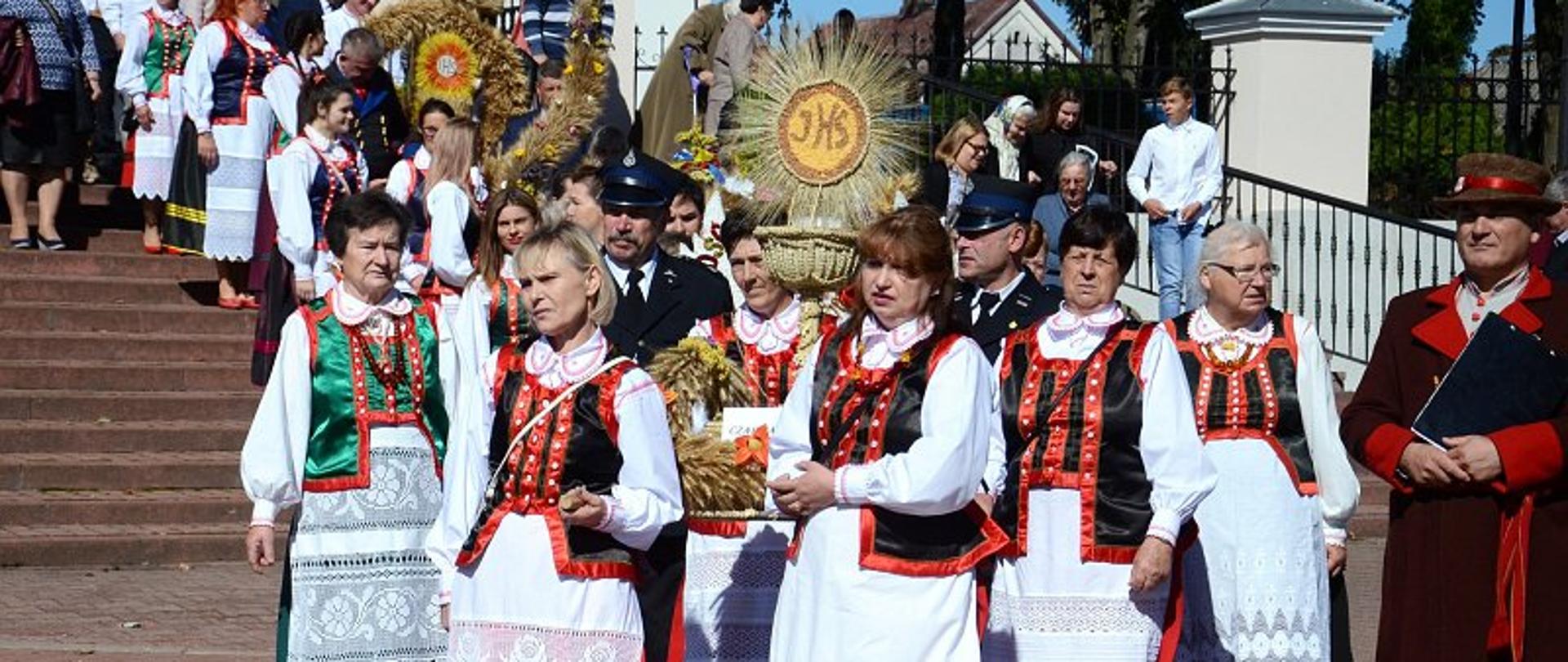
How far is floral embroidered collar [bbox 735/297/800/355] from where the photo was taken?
854cm

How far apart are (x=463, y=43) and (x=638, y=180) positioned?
22.4 feet

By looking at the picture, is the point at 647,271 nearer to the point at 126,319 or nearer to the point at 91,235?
the point at 126,319

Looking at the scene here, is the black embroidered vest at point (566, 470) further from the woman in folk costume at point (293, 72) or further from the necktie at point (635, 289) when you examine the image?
the woman in folk costume at point (293, 72)

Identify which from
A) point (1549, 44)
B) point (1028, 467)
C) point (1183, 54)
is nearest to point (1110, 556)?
point (1028, 467)

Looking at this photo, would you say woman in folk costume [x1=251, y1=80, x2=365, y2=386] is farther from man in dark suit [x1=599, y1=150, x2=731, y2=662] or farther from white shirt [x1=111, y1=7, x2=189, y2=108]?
man in dark suit [x1=599, y1=150, x2=731, y2=662]

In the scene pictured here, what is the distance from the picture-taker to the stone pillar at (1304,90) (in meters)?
18.7

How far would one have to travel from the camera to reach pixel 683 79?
61.0 feet

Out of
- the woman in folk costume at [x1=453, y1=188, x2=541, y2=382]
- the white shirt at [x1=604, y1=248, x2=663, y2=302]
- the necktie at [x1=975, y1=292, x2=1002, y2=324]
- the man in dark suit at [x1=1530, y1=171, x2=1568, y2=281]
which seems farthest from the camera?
the man in dark suit at [x1=1530, y1=171, x2=1568, y2=281]

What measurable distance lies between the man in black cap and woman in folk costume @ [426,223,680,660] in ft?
6.46

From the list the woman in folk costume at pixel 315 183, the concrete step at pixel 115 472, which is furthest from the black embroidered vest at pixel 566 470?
the concrete step at pixel 115 472

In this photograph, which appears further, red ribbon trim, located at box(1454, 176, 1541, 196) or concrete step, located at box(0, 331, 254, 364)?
concrete step, located at box(0, 331, 254, 364)

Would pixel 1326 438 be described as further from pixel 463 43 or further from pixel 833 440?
pixel 463 43

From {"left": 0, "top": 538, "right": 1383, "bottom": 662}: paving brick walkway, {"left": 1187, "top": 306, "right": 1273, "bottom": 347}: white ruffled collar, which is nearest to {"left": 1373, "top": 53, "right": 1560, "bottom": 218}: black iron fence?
{"left": 0, "top": 538, "right": 1383, "bottom": 662}: paving brick walkway

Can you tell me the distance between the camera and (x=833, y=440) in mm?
6891
